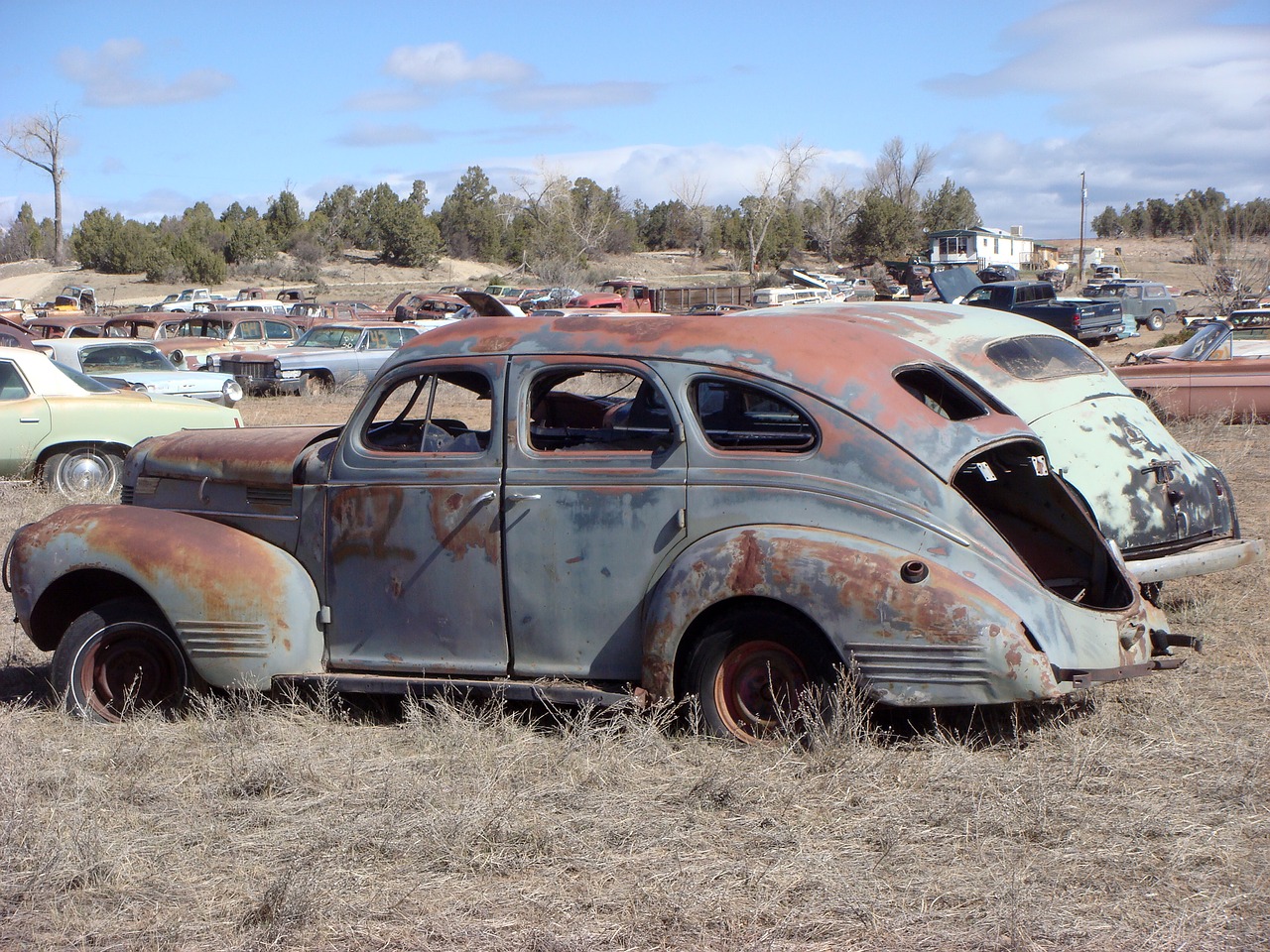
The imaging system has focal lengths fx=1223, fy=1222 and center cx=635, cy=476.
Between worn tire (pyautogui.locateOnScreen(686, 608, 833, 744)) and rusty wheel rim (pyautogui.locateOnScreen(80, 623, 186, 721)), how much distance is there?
7.82 ft

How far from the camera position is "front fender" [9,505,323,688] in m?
5.00

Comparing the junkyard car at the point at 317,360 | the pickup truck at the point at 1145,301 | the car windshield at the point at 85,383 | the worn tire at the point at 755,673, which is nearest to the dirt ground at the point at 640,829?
the worn tire at the point at 755,673

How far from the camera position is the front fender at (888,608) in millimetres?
3994

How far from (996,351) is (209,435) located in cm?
386

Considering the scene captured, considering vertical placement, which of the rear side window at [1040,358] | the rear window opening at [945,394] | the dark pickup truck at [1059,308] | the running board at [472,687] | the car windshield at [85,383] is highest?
the dark pickup truck at [1059,308]

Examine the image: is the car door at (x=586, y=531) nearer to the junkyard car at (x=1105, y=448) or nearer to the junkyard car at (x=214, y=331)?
the junkyard car at (x=1105, y=448)

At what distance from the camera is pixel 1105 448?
A: 19.4 ft

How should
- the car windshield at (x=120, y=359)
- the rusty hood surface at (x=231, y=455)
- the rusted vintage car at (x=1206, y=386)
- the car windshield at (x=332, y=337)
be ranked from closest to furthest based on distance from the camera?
the rusty hood surface at (x=231, y=455) → the rusted vintage car at (x=1206, y=386) → the car windshield at (x=120, y=359) → the car windshield at (x=332, y=337)

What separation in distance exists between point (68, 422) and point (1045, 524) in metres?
9.27

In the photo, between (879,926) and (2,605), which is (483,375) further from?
(2,605)

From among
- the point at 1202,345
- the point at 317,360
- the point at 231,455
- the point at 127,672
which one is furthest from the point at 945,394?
the point at 317,360

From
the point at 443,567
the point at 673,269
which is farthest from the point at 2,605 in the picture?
the point at 673,269

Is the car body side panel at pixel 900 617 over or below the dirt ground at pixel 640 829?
over

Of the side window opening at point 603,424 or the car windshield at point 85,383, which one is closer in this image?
the side window opening at point 603,424
